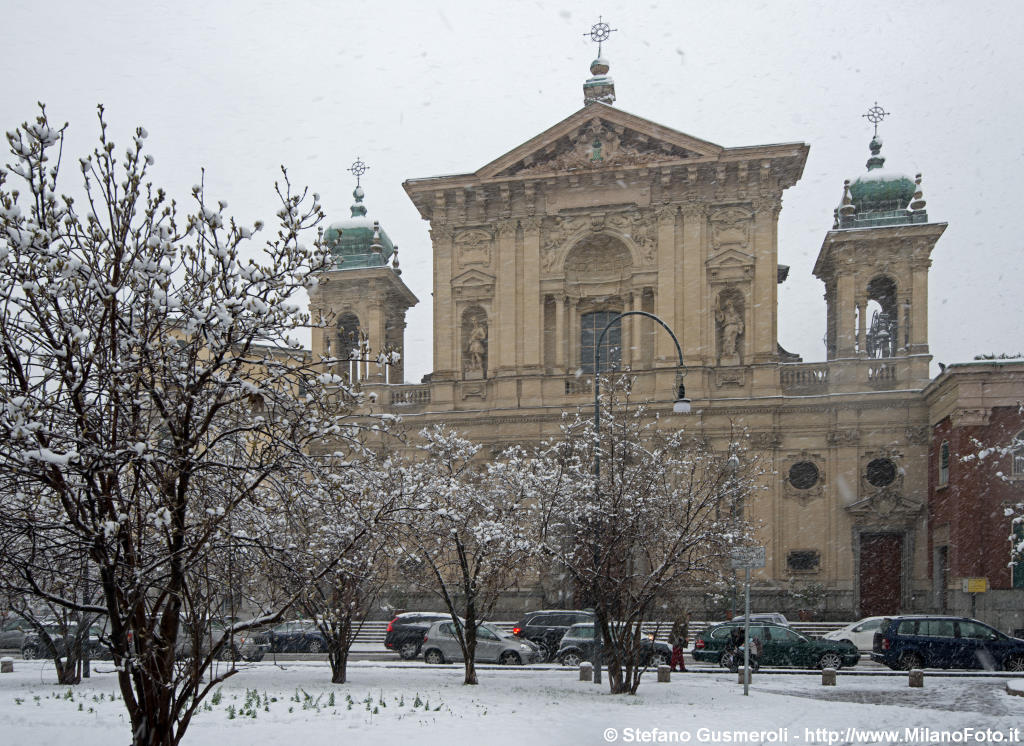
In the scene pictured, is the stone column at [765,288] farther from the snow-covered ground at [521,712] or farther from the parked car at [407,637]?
the snow-covered ground at [521,712]

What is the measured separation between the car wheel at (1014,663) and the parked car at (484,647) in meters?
11.7

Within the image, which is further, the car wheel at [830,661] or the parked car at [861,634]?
the parked car at [861,634]

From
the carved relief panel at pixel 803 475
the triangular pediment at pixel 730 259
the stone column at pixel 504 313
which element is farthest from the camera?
the stone column at pixel 504 313

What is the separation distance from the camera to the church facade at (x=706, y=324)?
4009cm

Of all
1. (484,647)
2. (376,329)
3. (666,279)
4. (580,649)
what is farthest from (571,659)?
(376,329)

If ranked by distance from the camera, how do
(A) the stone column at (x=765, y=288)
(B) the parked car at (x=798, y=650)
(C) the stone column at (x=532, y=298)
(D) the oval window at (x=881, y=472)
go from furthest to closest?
(C) the stone column at (x=532, y=298) < (A) the stone column at (x=765, y=288) < (D) the oval window at (x=881, y=472) < (B) the parked car at (x=798, y=650)

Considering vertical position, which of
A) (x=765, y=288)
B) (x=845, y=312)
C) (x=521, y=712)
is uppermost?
(x=765, y=288)

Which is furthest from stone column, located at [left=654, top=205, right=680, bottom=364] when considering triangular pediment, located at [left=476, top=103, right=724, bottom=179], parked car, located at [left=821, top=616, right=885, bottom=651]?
parked car, located at [left=821, top=616, right=885, bottom=651]

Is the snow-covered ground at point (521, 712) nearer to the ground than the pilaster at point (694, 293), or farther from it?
nearer to the ground

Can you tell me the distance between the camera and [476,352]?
146 ft

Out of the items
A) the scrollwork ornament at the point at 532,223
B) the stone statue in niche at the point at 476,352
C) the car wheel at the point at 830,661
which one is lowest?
the car wheel at the point at 830,661

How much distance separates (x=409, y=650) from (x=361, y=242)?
23.5 m

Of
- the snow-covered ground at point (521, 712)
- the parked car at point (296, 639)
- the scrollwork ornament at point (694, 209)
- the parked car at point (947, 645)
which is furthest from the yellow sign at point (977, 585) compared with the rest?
the parked car at point (296, 639)

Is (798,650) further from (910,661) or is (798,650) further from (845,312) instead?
(845,312)
